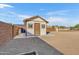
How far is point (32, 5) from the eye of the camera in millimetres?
3848

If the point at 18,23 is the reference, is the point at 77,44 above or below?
below

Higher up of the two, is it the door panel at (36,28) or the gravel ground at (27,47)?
the door panel at (36,28)

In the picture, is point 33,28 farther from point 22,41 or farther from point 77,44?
point 77,44

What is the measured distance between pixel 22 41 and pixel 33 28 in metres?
0.24

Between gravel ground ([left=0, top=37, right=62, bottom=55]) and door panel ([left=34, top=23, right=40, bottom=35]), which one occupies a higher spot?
door panel ([left=34, top=23, right=40, bottom=35])

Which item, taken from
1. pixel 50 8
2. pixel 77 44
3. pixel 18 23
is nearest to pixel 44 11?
pixel 50 8

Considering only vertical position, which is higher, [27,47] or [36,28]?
[36,28]

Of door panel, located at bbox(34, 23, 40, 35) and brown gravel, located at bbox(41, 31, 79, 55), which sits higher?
door panel, located at bbox(34, 23, 40, 35)

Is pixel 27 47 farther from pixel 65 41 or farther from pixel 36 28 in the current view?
pixel 65 41

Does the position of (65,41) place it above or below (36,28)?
below

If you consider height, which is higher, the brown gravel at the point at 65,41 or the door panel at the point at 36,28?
the door panel at the point at 36,28

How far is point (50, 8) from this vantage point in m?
3.85

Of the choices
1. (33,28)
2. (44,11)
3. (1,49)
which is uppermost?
(44,11)

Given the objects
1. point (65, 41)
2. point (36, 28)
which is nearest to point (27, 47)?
point (36, 28)
